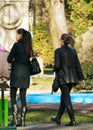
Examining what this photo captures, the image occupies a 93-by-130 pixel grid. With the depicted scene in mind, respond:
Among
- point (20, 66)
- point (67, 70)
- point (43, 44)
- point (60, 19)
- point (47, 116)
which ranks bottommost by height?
point (47, 116)

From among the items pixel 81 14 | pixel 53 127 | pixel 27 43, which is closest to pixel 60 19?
pixel 81 14

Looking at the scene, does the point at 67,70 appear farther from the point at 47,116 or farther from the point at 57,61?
the point at 47,116

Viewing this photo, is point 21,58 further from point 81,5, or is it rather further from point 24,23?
point 81,5

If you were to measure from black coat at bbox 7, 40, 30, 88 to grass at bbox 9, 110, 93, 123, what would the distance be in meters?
1.74

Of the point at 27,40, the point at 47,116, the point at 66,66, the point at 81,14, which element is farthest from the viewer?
the point at 81,14

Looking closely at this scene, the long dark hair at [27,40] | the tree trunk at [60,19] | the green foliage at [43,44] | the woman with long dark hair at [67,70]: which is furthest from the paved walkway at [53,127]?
the green foliage at [43,44]

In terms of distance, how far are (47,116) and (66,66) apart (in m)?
2.70

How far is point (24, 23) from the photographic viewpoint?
2686 cm

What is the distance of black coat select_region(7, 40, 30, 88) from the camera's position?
1152 cm

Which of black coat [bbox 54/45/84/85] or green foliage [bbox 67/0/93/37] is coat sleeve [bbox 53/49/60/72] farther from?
green foliage [bbox 67/0/93/37]

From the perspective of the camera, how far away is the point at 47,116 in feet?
46.4

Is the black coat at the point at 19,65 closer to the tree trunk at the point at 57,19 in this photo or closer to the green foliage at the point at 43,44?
the tree trunk at the point at 57,19

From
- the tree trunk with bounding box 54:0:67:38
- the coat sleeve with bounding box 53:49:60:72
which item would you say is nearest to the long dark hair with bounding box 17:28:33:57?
the coat sleeve with bounding box 53:49:60:72

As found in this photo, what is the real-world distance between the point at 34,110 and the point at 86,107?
153 centimetres
